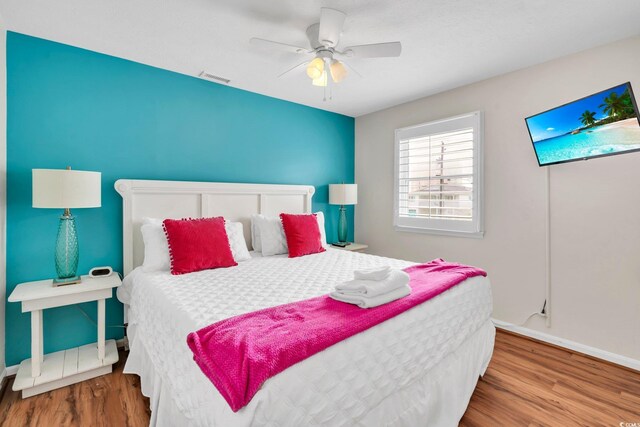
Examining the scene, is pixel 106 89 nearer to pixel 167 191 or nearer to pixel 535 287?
pixel 167 191

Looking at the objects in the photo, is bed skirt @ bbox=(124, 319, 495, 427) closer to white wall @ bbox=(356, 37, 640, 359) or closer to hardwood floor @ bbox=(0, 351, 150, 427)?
hardwood floor @ bbox=(0, 351, 150, 427)

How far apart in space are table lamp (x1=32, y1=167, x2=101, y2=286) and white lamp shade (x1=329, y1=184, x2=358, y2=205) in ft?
8.69

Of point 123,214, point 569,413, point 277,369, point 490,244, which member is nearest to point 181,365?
point 277,369

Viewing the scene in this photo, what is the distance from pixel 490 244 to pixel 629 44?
6.32 ft

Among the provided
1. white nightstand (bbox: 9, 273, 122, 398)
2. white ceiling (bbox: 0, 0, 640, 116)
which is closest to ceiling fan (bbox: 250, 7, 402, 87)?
white ceiling (bbox: 0, 0, 640, 116)

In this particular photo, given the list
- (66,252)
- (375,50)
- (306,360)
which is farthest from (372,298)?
(66,252)

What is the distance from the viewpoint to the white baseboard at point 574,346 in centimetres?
242

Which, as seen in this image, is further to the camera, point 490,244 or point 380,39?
point 490,244

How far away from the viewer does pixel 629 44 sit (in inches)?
94.0

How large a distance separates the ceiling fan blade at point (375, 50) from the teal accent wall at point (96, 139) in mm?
1745

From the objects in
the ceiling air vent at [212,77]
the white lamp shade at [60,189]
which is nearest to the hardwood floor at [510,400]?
the white lamp shade at [60,189]

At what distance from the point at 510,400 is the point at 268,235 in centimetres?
231

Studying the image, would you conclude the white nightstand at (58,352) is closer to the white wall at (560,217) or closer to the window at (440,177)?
the window at (440,177)

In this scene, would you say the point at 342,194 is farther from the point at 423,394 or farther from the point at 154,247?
the point at 423,394
